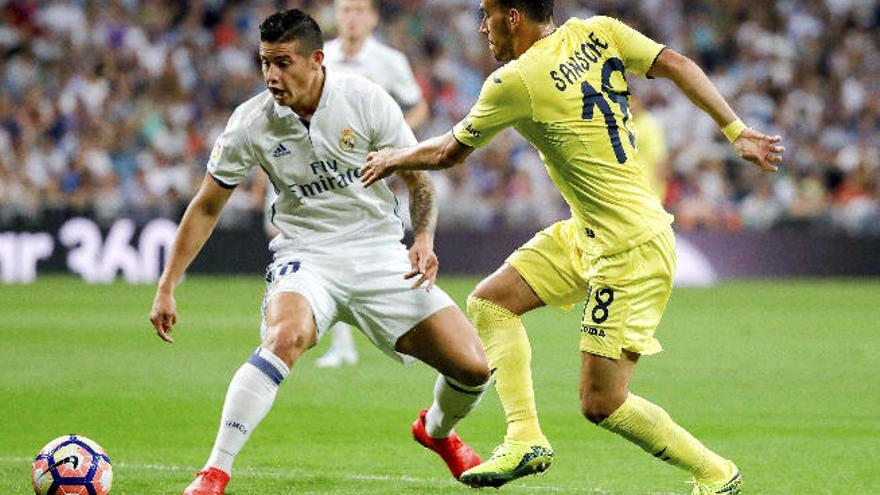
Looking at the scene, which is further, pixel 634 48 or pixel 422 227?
pixel 422 227

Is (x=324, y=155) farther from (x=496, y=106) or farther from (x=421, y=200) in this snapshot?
(x=496, y=106)

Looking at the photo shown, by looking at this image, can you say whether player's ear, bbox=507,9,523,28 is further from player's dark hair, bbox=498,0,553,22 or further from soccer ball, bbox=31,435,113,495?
soccer ball, bbox=31,435,113,495

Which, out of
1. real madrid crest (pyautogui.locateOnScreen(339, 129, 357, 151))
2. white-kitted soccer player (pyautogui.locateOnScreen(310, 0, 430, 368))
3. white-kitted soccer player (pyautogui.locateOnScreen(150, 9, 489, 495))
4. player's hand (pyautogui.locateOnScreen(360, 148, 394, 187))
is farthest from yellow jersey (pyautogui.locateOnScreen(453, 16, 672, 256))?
white-kitted soccer player (pyautogui.locateOnScreen(310, 0, 430, 368))

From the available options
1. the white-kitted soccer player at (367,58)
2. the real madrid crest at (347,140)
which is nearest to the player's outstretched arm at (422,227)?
the real madrid crest at (347,140)

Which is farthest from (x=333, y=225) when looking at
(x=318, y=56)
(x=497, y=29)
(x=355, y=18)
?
(x=355, y=18)

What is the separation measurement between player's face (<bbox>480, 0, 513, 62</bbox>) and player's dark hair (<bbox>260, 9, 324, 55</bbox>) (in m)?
0.84

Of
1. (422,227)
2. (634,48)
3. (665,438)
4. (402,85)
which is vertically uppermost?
(634,48)

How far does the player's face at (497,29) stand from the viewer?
6.12 meters

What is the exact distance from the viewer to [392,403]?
980 centimetres

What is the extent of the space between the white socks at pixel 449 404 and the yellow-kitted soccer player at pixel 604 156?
78 centimetres

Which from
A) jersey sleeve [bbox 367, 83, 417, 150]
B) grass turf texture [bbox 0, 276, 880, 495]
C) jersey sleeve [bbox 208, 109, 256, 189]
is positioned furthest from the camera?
grass turf texture [bbox 0, 276, 880, 495]

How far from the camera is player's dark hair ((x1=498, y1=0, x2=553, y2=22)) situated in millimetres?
6094

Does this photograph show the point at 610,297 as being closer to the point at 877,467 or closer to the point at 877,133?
the point at 877,467

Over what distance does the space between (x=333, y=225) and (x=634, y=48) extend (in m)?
1.63
